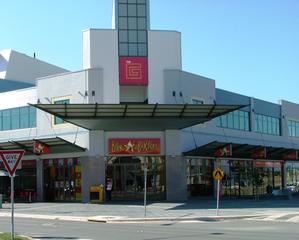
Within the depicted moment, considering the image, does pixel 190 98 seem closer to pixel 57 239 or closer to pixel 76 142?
pixel 76 142

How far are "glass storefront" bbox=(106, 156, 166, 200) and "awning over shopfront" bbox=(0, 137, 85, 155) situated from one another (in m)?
3.07

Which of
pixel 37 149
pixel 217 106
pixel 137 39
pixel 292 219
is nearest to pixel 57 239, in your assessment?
pixel 292 219

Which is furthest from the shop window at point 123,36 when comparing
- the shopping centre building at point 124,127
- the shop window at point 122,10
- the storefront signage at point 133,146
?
the storefront signage at point 133,146

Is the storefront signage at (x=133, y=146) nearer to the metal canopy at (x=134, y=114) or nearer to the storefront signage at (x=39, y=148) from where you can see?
the metal canopy at (x=134, y=114)

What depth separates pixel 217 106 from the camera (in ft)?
110

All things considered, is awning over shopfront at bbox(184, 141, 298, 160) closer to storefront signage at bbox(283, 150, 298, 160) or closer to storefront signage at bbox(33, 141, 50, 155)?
storefront signage at bbox(283, 150, 298, 160)

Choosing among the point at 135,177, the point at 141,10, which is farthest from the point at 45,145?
the point at 141,10

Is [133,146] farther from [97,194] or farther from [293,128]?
[293,128]

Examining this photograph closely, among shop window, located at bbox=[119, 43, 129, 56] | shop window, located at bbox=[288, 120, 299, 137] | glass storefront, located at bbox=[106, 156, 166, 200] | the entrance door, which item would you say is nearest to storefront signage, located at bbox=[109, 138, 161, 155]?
glass storefront, located at bbox=[106, 156, 166, 200]

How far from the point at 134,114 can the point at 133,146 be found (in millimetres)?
4020

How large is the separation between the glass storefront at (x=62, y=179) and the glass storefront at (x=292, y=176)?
2603 centimetres

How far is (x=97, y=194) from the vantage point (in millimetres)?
37438

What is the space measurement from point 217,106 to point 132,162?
8563mm

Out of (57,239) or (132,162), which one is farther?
(132,162)
